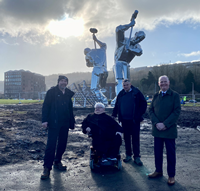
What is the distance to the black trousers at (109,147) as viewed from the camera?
3.72 metres

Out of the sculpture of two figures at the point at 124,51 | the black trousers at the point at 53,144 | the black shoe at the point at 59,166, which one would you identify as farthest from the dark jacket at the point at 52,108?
the sculpture of two figures at the point at 124,51

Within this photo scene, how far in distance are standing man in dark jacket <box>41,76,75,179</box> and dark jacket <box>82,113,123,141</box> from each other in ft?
1.51

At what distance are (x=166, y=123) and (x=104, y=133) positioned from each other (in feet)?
4.02

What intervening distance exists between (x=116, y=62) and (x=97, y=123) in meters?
11.3

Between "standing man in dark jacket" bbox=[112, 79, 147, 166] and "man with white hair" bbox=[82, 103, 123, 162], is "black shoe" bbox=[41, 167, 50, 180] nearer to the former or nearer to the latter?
"man with white hair" bbox=[82, 103, 123, 162]

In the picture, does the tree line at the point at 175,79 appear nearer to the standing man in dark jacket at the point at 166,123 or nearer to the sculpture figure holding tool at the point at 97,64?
the sculpture figure holding tool at the point at 97,64

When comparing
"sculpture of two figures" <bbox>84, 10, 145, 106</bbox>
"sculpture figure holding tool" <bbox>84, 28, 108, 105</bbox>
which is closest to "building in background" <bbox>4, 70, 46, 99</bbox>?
"sculpture figure holding tool" <bbox>84, 28, 108, 105</bbox>

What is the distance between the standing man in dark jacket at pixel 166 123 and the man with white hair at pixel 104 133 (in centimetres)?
74

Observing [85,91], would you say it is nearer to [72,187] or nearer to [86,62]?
[86,62]

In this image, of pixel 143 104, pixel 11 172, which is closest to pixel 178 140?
pixel 143 104

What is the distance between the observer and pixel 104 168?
150 inches

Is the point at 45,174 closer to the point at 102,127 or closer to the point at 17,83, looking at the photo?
the point at 102,127

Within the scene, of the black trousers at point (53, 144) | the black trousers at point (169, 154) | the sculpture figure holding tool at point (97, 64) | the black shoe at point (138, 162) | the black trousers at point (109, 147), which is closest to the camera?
the black trousers at point (169, 154)

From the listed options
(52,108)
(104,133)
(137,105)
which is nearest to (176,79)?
(137,105)
